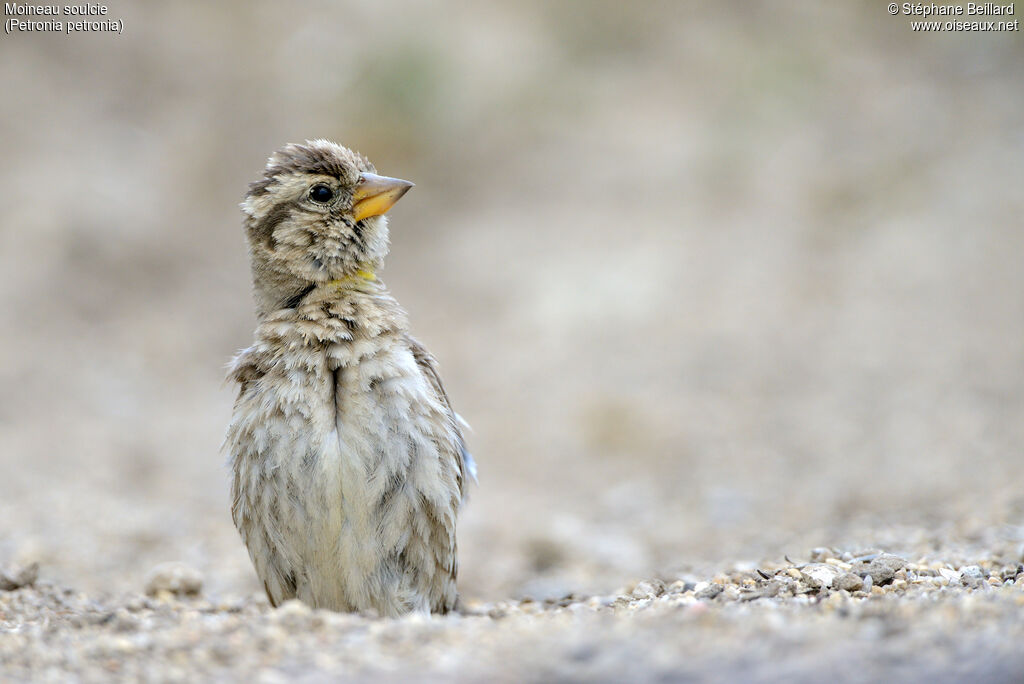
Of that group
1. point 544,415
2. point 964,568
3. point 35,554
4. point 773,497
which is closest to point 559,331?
point 544,415

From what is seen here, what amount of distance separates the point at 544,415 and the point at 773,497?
2.41 m

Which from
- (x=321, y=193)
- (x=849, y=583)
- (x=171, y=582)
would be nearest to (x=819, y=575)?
(x=849, y=583)

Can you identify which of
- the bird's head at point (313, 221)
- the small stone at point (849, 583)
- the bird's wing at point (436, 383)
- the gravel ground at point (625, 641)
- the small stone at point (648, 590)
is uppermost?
the bird's head at point (313, 221)

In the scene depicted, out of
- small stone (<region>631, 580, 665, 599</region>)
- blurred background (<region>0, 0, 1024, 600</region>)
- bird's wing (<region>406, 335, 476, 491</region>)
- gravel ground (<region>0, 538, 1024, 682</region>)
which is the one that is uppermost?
blurred background (<region>0, 0, 1024, 600</region>)

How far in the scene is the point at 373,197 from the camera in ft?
15.4

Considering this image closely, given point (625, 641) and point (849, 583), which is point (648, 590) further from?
point (625, 641)

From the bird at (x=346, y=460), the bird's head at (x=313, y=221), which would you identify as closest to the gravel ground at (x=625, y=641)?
the bird at (x=346, y=460)

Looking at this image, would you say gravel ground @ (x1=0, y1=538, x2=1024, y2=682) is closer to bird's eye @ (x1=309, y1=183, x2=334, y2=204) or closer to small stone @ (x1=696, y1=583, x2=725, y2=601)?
small stone @ (x1=696, y1=583, x2=725, y2=601)

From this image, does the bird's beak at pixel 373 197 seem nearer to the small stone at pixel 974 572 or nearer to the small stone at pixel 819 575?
the small stone at pixel 819 575

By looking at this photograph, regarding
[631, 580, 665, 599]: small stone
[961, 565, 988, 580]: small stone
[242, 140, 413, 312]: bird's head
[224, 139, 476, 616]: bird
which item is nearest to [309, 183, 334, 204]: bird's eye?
[242, 140, 413, 312]: bird's head

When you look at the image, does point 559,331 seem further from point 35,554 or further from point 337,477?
point 337,477

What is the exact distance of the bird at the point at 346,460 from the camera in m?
4.00

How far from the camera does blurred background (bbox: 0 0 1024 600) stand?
24.6ft

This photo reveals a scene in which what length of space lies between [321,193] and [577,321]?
6130 millimetres
